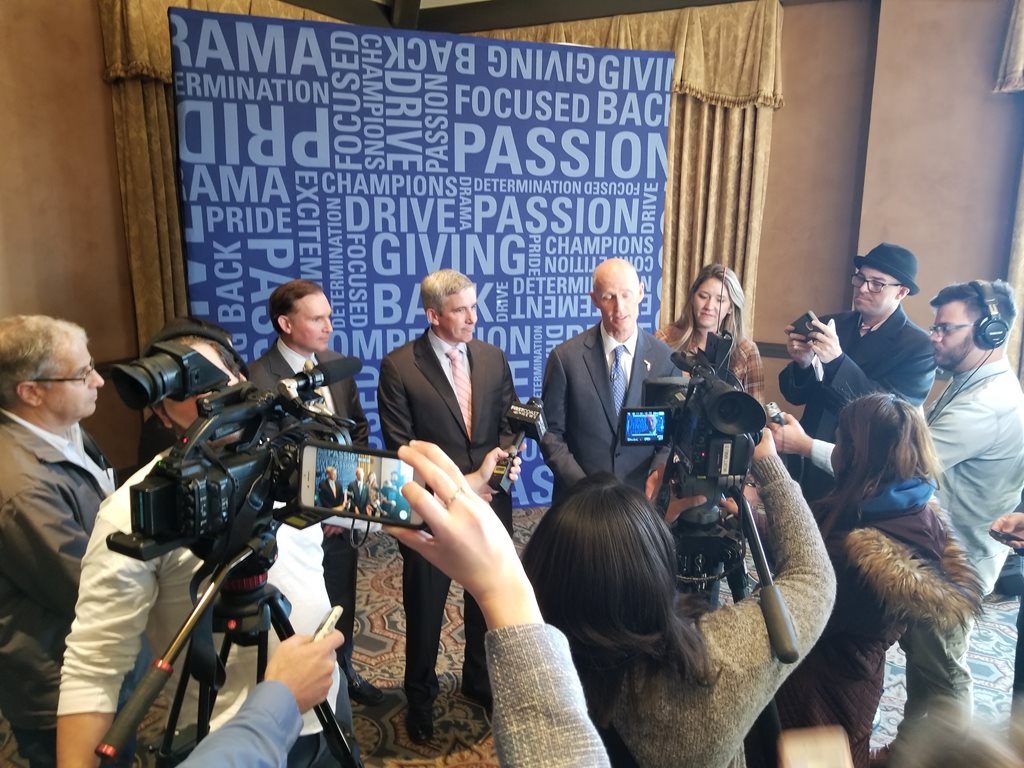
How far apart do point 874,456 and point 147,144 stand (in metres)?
3.84

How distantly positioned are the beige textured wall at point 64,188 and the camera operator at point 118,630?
285cm

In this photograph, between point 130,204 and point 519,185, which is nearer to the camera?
point 519,185

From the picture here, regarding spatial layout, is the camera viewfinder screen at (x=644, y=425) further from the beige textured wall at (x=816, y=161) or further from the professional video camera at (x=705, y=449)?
the beige textured wall at (x=816, y=161)

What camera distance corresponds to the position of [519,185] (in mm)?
3400

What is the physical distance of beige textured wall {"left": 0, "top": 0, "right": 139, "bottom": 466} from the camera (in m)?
3.12

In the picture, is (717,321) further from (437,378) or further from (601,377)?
(437,378)

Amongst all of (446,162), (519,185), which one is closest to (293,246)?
(446,162)

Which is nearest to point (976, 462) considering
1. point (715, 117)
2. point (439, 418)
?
point (439, 418)

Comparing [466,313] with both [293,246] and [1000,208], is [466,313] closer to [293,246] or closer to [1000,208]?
[293,246]

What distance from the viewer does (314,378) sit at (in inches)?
36.9

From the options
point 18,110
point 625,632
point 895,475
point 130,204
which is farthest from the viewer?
point 130,204

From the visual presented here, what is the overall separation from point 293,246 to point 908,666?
2926 millimetres

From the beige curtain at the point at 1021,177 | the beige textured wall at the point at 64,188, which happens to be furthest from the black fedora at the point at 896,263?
the beige textured wall at the point at 64,188

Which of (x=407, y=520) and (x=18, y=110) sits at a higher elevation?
(x=18, y=110)
